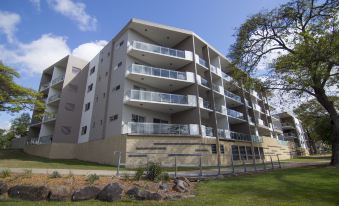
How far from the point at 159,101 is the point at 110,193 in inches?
639

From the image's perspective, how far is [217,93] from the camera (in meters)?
30.2

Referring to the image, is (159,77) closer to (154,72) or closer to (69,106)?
(154,72)

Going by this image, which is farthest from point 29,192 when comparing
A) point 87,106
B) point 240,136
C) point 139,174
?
point 240,136

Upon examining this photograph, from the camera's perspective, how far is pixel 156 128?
2236 cm

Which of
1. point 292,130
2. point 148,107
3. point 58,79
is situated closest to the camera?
point 148,107

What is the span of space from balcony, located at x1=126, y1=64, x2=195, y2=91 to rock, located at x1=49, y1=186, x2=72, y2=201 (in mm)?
16996

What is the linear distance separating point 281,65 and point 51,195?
17.2 metres

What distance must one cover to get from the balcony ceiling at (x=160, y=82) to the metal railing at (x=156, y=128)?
5.49m

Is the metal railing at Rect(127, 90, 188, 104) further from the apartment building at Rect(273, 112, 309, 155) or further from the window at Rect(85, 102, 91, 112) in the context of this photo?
the apartment building at Rect(273, 112, 309, 155)

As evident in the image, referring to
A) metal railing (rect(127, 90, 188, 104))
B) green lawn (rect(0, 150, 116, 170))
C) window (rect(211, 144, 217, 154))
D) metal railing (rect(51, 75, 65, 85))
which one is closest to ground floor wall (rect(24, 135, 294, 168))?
window (rect(211, 144, 217, 154))

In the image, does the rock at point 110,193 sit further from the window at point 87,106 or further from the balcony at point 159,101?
the window at point 87,106

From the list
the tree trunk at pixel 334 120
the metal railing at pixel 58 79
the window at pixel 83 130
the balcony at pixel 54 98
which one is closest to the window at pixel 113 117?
the window at pixel 83 130

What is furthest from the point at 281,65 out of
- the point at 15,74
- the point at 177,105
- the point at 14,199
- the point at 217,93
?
the point at 15,74

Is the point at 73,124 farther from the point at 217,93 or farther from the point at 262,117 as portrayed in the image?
the point at 262,117
